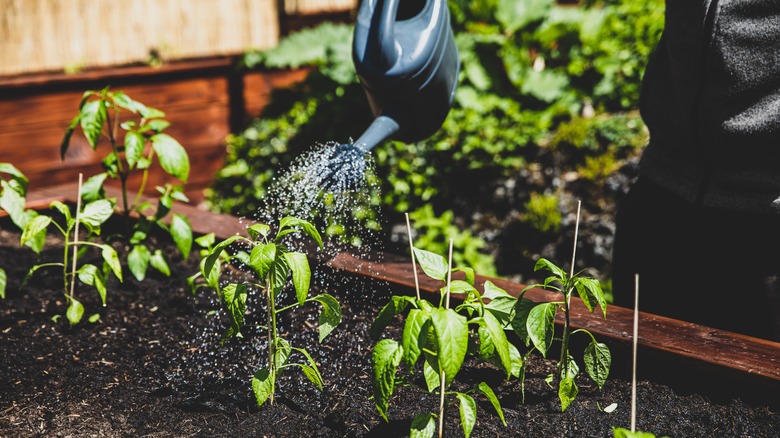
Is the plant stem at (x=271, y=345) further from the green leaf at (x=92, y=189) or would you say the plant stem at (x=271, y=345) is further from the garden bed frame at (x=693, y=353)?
the green leaf at (x=92, y=189)

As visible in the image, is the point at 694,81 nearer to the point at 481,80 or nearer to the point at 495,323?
the point at 495,323

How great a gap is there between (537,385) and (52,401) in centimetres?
115

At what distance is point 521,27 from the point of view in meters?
4.74

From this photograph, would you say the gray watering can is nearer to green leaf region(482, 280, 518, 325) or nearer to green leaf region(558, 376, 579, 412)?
green leaf region(482, 280, 518, 325)

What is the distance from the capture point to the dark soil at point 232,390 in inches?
62.1

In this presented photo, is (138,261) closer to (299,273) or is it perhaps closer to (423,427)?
(299,273)

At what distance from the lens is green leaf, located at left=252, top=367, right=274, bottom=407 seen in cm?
154

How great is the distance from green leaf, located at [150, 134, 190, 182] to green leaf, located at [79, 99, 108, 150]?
160 mm

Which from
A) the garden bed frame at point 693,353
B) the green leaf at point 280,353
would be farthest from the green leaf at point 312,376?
the garden bed frame at point 693,353

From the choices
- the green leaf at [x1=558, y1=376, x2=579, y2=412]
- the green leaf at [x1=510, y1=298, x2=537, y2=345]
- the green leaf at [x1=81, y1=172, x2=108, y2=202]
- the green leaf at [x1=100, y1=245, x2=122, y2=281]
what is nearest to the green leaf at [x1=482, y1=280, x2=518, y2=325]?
the green leaf at [x1=510, y1=298, x2=537, y2=345]

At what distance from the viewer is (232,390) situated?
1767 mm

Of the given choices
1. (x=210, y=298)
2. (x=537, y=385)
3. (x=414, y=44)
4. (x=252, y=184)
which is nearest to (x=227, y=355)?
(x=210, y=298)

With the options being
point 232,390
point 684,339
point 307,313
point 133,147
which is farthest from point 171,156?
point 684,339

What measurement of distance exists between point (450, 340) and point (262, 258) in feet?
1.43
